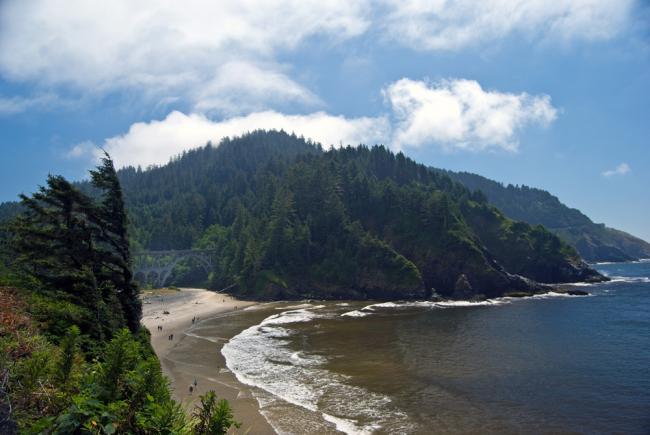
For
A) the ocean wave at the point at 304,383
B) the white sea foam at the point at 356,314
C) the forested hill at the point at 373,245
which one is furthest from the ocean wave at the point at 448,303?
the ocean wave at the point at 304,383

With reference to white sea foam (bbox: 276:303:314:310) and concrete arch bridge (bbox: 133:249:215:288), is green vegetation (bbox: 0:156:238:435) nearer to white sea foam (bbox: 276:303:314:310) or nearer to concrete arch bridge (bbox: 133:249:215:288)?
white sea foam (bbox: 276:303:314:310)

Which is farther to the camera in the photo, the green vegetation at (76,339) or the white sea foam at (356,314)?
the white sea foam at (356,314)

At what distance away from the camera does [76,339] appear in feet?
37.8

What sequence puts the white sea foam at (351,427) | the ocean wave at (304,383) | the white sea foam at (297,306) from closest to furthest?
the white sea foam at (351,427), the ocean wave at (304,383), the white sea foam at (297,306)

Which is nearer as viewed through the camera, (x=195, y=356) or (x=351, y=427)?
(x=351, y=427)

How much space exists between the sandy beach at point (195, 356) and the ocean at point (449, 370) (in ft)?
4.18

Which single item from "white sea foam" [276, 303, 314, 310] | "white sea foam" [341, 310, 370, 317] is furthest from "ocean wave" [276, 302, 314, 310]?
"white sea foam" [341, 310, 370, 317]

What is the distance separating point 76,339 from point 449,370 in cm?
3380

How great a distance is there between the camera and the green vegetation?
8539 mm

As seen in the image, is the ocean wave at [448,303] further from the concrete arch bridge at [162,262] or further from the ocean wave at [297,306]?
the concrete arch bridge at [162,262]

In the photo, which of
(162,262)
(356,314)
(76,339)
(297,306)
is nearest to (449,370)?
(76,339)

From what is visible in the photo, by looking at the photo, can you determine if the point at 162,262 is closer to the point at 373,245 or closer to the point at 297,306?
the point at 297,306

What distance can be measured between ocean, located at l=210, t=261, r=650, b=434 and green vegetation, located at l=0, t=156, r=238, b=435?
Result: 13.5 m

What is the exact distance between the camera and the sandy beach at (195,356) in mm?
28203
